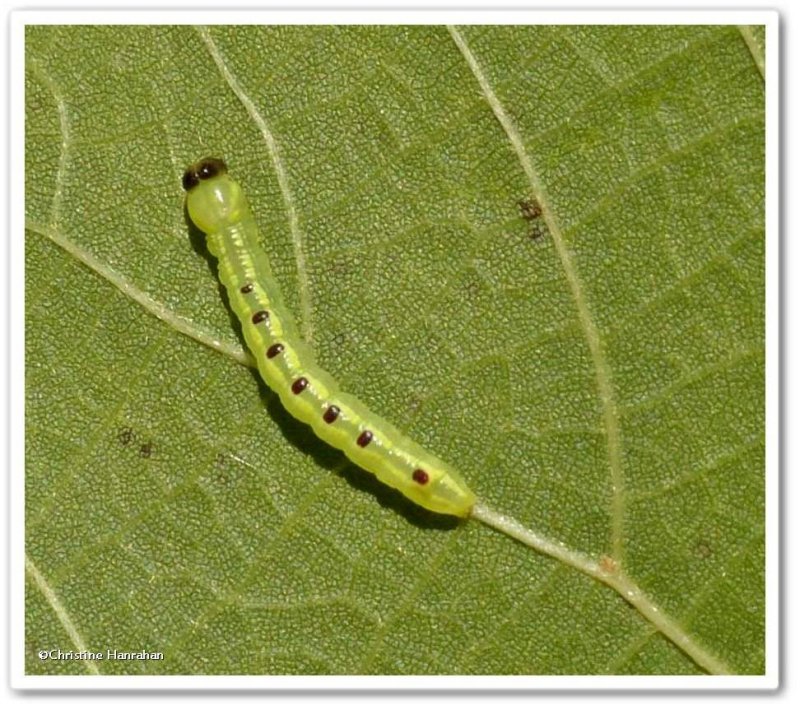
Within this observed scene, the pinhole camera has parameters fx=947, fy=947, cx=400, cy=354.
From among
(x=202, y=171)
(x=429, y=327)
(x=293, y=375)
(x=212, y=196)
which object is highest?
(x=202, y=171)

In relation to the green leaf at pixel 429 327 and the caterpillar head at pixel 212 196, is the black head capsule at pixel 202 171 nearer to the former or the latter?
the caterpillar head at pixel 212 196

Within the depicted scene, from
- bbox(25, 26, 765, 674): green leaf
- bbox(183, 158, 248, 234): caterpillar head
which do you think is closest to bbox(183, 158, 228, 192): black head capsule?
bbox(183, 158, 248, 234): caterpillar head

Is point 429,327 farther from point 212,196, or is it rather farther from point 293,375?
point 212,196

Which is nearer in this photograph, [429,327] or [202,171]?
[202,171]

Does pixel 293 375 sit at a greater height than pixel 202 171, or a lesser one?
lesser

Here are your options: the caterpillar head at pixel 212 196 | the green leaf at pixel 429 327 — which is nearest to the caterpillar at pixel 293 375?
the caterpillar head at pixel 212 196

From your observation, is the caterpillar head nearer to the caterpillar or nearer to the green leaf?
the caterpillar

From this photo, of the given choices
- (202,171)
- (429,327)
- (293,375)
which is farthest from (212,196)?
(429,327)

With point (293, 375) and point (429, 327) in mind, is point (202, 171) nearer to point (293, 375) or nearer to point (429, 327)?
point (293, 375)
